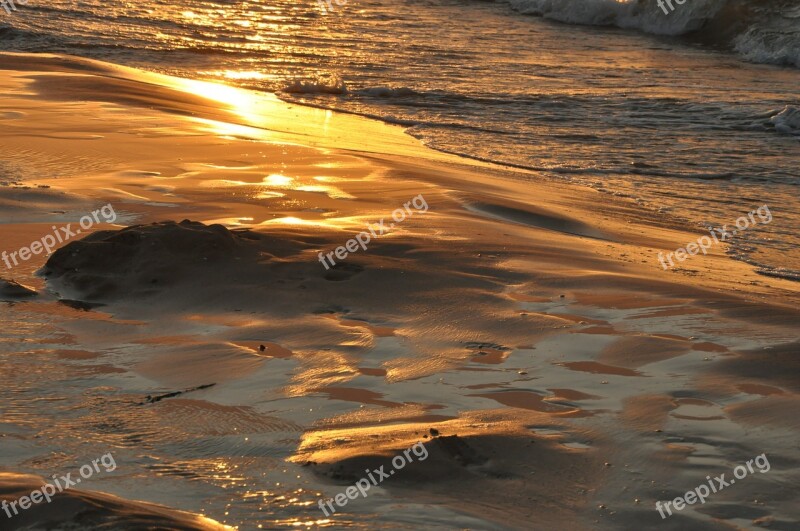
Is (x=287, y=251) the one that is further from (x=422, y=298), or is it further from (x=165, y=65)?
(x=165, y=65)

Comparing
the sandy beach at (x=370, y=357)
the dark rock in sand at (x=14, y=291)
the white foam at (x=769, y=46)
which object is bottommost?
the dark rock in sand at (x=14, y=291)

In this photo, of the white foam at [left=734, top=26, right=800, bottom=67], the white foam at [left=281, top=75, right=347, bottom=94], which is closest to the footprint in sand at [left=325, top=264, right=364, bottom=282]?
the white foam at [left=281, top=75, right=347, bottom=94]

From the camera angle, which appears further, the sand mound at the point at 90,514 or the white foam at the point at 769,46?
the white foam at the point at 769,46

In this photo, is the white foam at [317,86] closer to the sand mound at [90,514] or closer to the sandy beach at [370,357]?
the sandy beach at [370,357]

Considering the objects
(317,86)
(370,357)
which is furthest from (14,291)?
(317,86)

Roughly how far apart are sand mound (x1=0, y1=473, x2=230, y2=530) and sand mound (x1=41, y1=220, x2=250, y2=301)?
212cm

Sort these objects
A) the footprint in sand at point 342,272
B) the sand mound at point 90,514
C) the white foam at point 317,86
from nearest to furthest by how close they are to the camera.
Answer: the sand mound at point 90,514 → the footprint in sand at point 342,272 → the white foam at point 317,86

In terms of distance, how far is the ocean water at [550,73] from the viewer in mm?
9453

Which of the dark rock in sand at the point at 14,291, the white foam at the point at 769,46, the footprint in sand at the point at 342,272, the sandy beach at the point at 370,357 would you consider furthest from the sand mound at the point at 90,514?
the white foam at the point at 769,46

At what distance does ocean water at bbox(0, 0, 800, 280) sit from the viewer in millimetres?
9453

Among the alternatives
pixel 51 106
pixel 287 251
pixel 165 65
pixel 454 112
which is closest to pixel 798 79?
pixel 454 112

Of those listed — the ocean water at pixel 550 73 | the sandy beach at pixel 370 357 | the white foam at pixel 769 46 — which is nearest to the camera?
the sandy beach at pixel 370 357

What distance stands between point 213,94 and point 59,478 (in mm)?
9752

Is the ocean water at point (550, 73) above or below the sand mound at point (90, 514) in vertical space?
above
